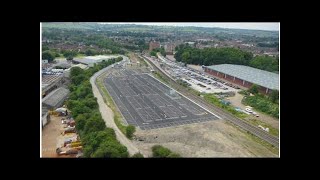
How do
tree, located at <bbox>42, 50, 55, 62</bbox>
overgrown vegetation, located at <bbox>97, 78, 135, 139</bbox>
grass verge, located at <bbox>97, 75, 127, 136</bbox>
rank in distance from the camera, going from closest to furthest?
overgrown vegetation, located at <bbox>97, 78, 135, 139</bbox>, grass verge, located at <bbox>97, 75, 127, 136</bbox>, tree, located at <bbox>42, 50, 55, 62</bbox>

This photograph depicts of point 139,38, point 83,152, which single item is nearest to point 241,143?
point 83,152

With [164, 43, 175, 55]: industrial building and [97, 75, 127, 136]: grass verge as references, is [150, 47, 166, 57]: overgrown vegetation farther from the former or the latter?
[97, 75, 127, 136]: grass verge

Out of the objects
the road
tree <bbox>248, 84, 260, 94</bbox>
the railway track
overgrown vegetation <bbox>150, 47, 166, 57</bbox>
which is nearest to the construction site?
the road

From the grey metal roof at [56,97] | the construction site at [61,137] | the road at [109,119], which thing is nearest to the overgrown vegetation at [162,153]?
the road at [109,119]

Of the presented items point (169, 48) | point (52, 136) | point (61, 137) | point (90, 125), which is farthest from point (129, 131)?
point (169, 48)

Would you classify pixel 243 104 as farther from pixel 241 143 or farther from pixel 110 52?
pixel 110 52

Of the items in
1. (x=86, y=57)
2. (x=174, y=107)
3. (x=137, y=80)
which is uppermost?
(x=86, y=57)

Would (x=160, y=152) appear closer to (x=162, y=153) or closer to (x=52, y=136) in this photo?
(x=162, y=153)
